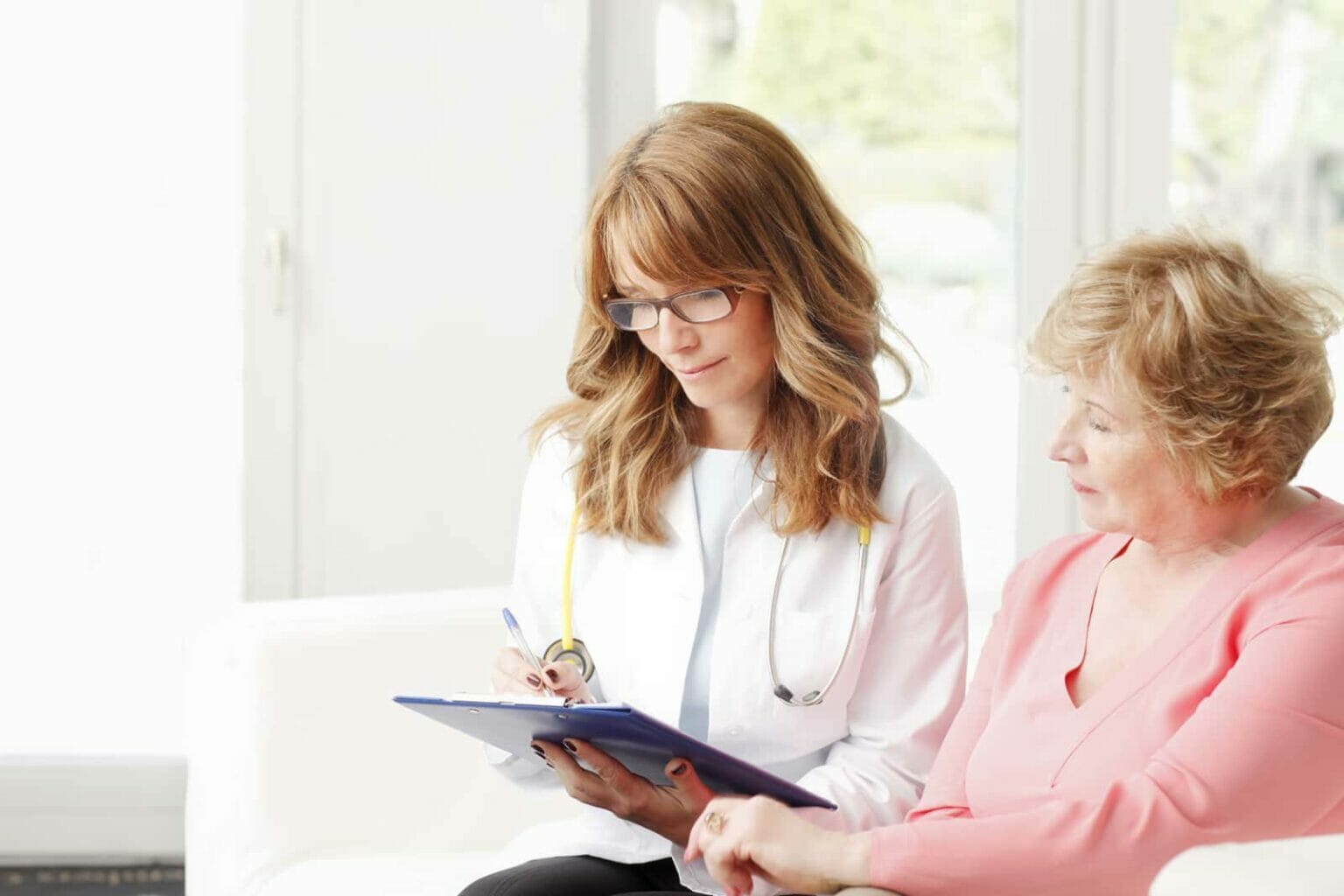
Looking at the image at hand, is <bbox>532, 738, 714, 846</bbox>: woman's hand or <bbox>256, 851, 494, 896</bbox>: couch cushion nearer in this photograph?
<bbox>532, 738, 714, 846</bbox>: woman's hand

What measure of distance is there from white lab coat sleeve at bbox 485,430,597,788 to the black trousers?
5.9 inches

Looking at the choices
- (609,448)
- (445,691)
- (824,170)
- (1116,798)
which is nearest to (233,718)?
(445,691)

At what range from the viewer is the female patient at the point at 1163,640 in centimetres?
123

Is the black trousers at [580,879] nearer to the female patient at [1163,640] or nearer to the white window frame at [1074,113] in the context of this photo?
the female patient at [1163,640]

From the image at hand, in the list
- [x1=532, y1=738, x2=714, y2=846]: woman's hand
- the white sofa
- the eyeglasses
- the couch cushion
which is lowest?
the couch cushion

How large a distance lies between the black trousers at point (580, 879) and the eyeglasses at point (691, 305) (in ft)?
1.99

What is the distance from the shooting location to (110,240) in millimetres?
2982

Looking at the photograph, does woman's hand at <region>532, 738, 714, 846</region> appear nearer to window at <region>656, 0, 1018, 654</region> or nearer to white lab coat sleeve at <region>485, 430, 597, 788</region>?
white lab coat sleeve at <region>485, 430, 597, 788</region>

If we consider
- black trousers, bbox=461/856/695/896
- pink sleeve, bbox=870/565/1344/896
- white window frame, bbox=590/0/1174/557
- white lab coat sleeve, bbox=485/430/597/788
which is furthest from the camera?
white window frame, bbox=590/0/1174/557

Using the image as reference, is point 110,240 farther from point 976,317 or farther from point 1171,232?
point 1171,232

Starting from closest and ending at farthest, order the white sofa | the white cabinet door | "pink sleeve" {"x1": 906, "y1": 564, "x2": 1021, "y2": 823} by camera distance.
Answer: "pink sleeve" {"x1": 906, "y1": 564, "x2": 1021, "y2": 823} → the white sofa → the white cabinet door

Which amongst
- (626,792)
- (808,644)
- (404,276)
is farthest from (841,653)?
(404,276)

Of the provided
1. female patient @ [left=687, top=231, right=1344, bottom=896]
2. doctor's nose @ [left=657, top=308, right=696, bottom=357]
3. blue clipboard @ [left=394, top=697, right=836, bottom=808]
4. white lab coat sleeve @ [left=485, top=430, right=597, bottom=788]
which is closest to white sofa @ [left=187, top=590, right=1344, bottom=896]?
white lab coat sleeve @ [left=485, top=430, right=597, bottom=788]

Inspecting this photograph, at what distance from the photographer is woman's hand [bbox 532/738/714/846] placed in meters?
1.55
